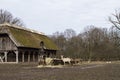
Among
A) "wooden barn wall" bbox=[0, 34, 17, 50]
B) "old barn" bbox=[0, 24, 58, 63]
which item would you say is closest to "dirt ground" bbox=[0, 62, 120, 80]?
"old barn" bbox=[0, 24, 58, 63]

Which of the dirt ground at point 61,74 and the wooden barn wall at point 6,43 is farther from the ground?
the wooden barn wall at point 6,43

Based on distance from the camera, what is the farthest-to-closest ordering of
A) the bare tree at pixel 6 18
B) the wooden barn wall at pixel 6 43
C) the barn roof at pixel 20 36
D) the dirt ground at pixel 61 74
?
1. the bare tree at pixel 6 18
2. the wooden barn wall at pixel 6 43
3. the barn roof at pixel 20 36
4. the dirt ground at pixel 61 74

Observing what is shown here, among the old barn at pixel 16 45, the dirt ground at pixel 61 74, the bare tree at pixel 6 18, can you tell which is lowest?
the dirt ground at pixel 61 74

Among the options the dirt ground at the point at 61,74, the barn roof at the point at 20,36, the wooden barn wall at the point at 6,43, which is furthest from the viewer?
the wooden barn wall at the point at 6,43

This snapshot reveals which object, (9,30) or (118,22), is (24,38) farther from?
(118,22)

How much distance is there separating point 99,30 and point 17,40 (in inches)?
1926

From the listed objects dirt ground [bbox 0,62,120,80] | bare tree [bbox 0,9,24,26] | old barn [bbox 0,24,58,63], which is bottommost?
dirt ground [bbox 0,62,120,80]

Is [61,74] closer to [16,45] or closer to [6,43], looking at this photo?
[16,45]

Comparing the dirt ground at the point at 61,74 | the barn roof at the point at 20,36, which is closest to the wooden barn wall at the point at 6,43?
the barn roof at the point at 20,36

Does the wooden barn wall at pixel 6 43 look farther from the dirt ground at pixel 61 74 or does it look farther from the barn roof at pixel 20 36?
the dirt ground at pixel 61 74

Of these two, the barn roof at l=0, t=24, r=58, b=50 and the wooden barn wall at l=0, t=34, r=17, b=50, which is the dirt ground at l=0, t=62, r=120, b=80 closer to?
the barn roof at l=0, t=24, r=58, b=50

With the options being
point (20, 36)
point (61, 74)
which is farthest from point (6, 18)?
point (61, 74)

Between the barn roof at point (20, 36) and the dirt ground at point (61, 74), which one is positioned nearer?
the dirt ground at point (61, 74)

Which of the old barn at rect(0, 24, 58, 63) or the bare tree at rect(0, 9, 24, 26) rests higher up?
the bare tree at rect(0, 9, 24, 26)
